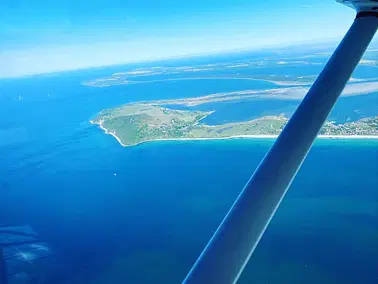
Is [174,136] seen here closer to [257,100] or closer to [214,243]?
[257,100]

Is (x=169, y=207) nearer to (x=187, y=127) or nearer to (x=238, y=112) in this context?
(x=187, y=127)

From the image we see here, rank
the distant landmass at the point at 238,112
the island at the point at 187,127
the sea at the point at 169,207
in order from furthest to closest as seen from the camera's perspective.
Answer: the distant landmass at the point at 238,112 < the island at the point at 187,127 < the sea at the point at 169,207

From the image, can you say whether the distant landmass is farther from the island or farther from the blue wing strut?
the blue wing strut

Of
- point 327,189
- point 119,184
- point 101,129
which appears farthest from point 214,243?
point 101,129

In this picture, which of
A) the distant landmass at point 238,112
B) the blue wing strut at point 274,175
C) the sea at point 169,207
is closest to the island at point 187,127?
the distant landmass at point 238,112

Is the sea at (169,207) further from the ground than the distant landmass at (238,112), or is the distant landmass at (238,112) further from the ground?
the distant landmass at (238,112)

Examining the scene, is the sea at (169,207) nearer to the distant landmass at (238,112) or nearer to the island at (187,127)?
the island at (187,127)

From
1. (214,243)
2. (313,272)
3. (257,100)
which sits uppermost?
(214,243)

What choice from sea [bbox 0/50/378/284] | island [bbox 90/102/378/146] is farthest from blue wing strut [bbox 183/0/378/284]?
island [bbox 90/102/378/146]
